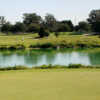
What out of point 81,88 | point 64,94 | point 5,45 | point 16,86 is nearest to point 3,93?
point 16,86

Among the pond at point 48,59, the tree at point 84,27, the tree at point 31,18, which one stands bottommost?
the pond at point 48,59

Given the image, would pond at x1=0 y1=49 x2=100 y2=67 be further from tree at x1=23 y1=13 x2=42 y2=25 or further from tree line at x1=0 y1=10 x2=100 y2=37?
tree at x1=23 y1=13 x2=42 y2=25

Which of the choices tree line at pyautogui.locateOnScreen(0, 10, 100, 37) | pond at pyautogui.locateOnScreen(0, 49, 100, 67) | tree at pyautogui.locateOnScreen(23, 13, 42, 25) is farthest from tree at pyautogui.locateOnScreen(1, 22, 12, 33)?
pond at pyautogui.locateOnScreen(0, 49, 100, 67)

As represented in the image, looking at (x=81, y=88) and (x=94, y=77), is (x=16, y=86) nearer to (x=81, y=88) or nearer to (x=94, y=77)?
(x=81, y=88)

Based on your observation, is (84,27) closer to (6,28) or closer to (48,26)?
(48,26)

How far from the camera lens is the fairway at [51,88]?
6559 millimetres

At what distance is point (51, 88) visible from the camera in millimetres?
7438

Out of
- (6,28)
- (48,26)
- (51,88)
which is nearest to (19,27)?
(6,28)

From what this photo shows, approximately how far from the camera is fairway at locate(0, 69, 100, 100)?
6559 millimetres

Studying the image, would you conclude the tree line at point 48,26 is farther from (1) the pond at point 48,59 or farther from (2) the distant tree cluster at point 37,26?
(1) the pond at point 48,59

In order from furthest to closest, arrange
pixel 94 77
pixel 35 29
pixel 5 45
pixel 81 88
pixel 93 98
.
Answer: pixel 35 29, pixel 5 45, pixel 94 77, pixel 81 88, pixel 93 98

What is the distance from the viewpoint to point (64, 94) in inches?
266

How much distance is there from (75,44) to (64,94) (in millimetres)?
30280

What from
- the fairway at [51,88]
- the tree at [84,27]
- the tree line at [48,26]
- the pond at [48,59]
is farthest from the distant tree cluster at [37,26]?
the fairway at [51,88]
